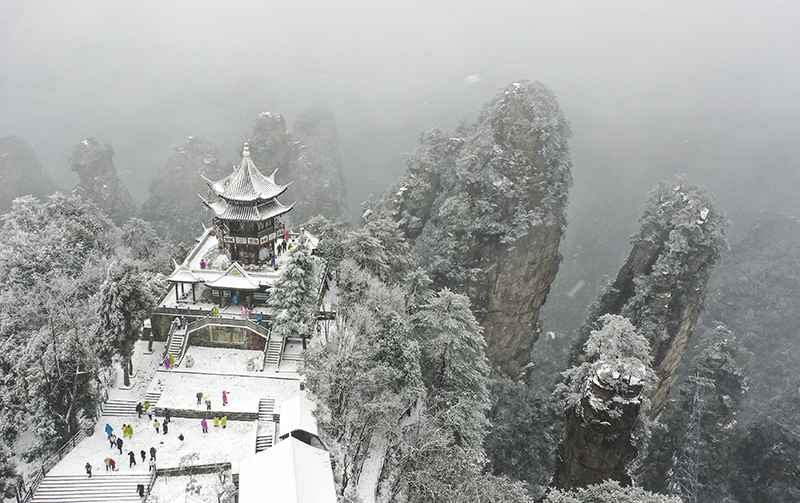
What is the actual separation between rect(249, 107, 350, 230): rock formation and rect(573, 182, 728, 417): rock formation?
1649 inches

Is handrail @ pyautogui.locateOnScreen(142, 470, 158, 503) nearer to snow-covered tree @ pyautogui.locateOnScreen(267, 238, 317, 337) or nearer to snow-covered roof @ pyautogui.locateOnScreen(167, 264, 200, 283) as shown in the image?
snow-covered tree @ pyautogui.locateOnScreen(267, 238, 317, 337)

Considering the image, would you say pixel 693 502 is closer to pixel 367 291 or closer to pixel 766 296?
pixel 367 291

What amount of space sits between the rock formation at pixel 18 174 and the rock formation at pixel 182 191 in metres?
19.2

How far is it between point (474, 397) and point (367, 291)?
8306mm

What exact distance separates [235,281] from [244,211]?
5394 mm

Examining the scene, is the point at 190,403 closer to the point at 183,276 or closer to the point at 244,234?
the point at 183,276

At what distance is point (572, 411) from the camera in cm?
2442

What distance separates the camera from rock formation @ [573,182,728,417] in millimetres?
40688

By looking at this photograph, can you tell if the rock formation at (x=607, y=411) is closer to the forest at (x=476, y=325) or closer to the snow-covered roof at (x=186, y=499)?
the forest at (x=476, y=325)

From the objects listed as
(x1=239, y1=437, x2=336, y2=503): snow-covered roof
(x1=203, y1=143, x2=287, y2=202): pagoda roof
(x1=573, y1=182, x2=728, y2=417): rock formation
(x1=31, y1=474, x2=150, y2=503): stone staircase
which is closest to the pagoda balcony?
(x1=203, y1=143, x2=287, y2=202): pagoda roof

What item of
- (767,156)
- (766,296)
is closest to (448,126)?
(767,156)

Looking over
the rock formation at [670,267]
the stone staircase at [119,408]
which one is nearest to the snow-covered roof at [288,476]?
the stone staircase at [119,408]

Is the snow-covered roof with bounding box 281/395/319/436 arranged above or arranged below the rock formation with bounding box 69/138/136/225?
below

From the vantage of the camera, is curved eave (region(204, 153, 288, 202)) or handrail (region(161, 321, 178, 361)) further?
curved eave (region(204, 153, 288, 202))
